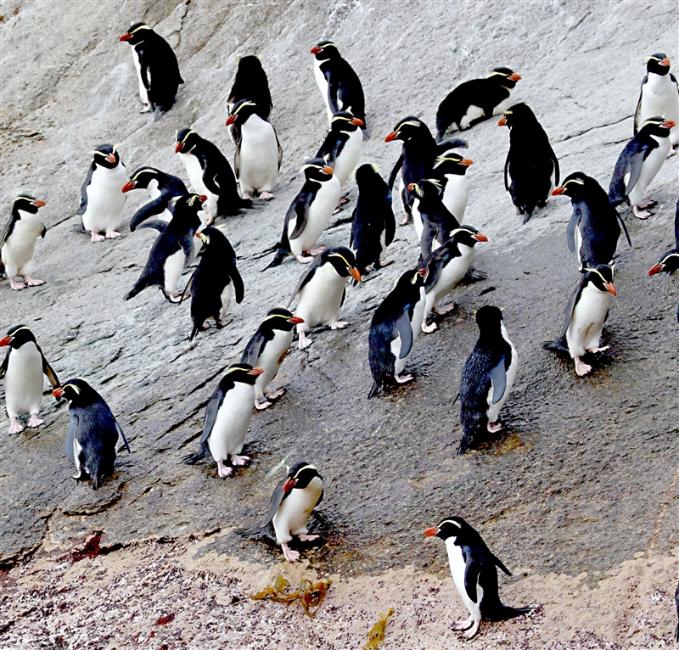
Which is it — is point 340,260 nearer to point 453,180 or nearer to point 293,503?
point 453,180

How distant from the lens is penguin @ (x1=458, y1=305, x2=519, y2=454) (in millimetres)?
6211

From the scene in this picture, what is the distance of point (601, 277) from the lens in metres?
6.52

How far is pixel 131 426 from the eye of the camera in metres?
7.54

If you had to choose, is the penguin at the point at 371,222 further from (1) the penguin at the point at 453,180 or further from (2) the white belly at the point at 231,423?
(2) the white belly at the point at 231,423

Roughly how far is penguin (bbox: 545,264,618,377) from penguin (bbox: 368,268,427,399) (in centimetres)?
90

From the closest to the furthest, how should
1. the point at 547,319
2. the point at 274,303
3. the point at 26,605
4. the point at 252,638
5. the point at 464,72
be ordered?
the point at 252,638, the point at 26,605, the point at 547,319, the point at 274,303, the point at 464,72

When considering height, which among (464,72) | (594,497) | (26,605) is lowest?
(464,72)

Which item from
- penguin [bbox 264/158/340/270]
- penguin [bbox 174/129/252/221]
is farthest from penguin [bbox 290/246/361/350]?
penguin [bbox 174/129/252/221]

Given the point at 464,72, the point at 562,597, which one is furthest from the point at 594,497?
the point at 464,72

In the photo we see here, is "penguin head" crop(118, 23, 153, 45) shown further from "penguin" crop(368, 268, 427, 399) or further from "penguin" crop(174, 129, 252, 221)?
"penguin" crop(368, 268, 427, 399)

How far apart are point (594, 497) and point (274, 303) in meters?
3.42

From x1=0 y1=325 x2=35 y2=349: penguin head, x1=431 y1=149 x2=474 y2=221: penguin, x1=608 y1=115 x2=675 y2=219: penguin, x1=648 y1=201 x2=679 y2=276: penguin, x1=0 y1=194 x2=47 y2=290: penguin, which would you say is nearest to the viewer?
x1=648 y1=201 x2=679 y2=276: penguin

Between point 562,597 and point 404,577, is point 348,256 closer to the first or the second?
point 404,577

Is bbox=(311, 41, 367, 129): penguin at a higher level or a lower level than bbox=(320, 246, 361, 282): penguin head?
lower
